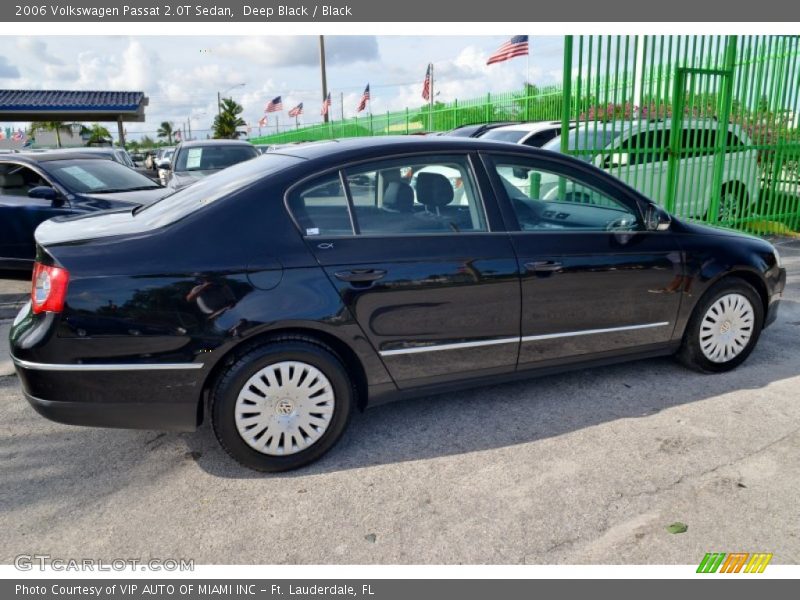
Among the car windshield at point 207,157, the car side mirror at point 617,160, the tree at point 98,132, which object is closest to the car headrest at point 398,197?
the car side mirror at point 617,160

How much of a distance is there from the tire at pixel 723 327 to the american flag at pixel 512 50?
13848mm

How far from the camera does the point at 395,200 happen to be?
335 cm

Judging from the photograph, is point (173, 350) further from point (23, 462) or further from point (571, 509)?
point (571, 509)

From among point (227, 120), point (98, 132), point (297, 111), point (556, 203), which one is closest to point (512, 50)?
point (556, 203)

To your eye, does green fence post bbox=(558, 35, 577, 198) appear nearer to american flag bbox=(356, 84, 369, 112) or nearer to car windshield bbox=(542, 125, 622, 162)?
car windshield bbox=(542, 125, 622, 162)

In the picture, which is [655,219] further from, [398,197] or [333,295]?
[333,295]

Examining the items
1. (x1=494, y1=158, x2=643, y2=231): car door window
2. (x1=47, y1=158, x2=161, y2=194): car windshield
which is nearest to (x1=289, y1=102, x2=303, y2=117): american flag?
(x1=47, y1=158, x2=161, y2=194): car windshield

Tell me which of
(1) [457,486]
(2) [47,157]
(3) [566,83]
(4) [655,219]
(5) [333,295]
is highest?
(3) [566,83]

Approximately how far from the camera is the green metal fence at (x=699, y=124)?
270 inches

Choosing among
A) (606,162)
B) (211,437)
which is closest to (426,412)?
(211,437)

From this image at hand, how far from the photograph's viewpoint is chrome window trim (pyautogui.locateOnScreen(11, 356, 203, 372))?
279 centimetres

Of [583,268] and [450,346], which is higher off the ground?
[583,268]

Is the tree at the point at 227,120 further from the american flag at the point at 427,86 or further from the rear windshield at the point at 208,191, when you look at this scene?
the rear windshield at the point at 208,191

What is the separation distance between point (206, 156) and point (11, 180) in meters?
4.92
